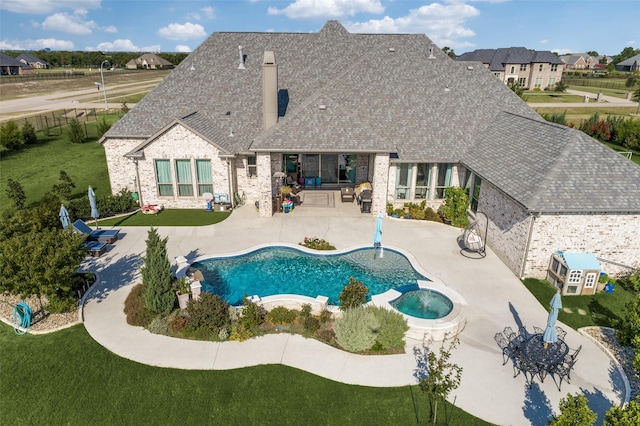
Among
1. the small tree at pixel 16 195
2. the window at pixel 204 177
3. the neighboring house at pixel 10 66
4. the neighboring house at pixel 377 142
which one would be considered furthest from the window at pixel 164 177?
the neighboring house at pixel 10 66

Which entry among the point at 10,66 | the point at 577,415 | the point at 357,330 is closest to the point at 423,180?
the point at 357,330

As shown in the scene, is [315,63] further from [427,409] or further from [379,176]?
[427,409]

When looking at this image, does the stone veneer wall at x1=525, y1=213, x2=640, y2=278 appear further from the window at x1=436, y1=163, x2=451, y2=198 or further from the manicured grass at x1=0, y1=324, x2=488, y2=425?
the manicured grass at x1=0, y1=324, x2=488, y2=425

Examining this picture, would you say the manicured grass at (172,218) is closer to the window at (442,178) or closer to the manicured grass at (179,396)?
the manicured grass at (179,396)

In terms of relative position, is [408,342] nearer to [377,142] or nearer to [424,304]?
[424,304]

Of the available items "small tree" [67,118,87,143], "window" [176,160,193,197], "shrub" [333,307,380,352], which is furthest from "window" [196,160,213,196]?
"small tree" [67,118,87,143]

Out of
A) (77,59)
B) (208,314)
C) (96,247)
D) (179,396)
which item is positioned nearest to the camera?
(179,396)
